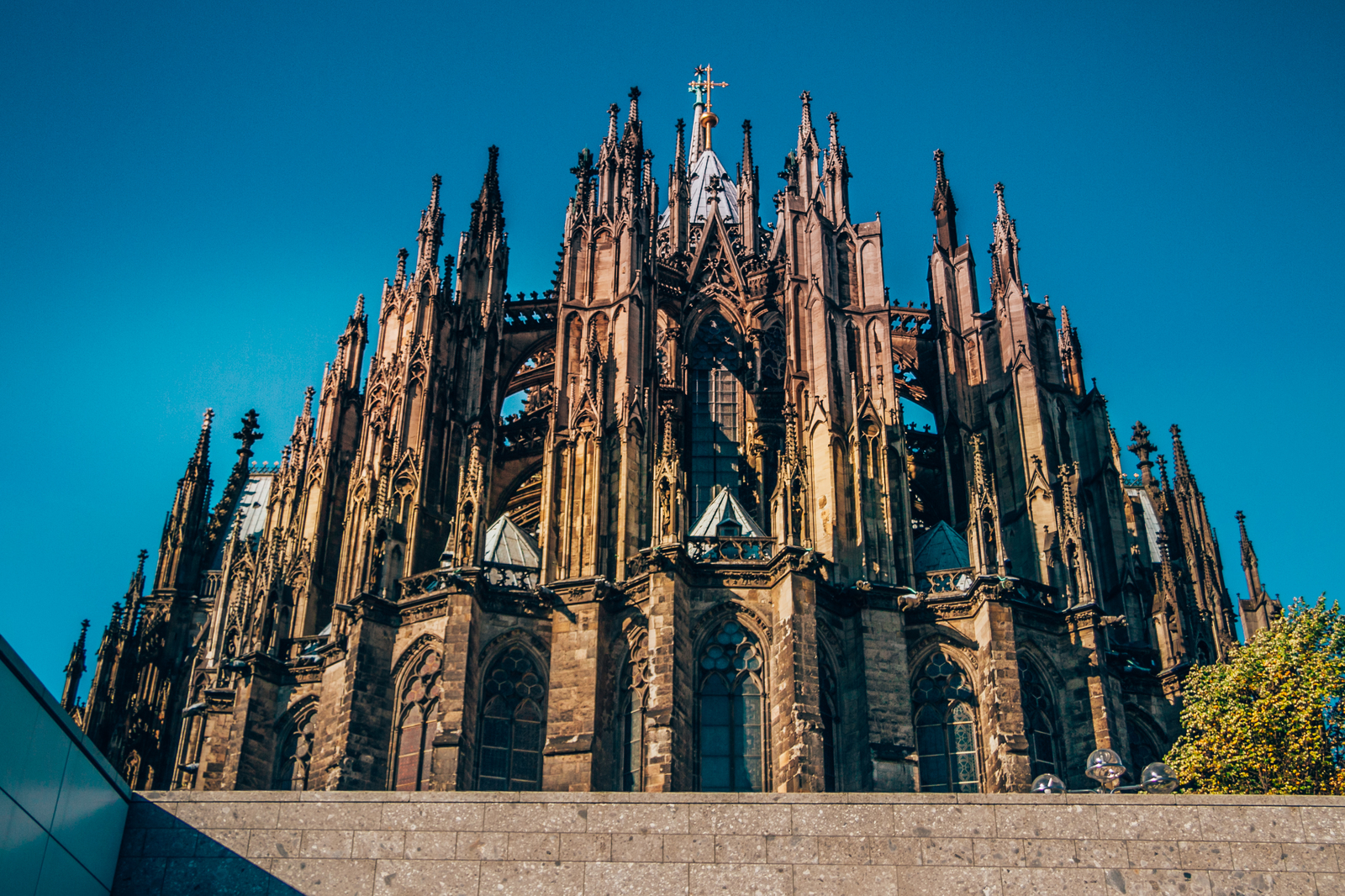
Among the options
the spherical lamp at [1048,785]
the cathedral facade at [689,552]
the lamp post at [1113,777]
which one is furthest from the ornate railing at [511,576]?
the lamp post at [1113,777]

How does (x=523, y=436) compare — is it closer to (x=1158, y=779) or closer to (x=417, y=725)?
(x=417, y=725)

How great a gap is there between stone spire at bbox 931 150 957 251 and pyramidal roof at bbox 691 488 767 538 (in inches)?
626

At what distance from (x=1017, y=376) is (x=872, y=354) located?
5673mm

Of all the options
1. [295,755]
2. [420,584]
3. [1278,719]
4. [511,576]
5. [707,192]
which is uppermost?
[707,192]

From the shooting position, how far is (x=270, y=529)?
45281 millimetres

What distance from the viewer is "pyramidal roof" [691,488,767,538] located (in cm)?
3997

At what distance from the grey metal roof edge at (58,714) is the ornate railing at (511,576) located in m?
18.2

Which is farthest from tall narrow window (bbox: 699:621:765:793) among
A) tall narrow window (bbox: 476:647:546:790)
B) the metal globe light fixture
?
the metal globe light fixture

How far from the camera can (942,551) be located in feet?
140

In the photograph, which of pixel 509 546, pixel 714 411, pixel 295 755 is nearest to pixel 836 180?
pixel 714 411

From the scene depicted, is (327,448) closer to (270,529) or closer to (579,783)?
(270,529)

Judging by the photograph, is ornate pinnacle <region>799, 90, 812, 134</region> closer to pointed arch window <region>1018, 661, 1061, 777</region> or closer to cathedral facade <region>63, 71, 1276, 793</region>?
cathedral facade <region>63, 71, 1276, 793</region>

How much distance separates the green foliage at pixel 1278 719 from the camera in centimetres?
3139

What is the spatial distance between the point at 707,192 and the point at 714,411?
23802 millimetres
